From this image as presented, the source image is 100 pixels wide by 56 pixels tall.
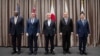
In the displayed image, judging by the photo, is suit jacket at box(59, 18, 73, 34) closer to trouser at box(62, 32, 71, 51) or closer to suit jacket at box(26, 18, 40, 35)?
trouser at box(62, 32, 71, 51)

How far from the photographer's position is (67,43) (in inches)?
369

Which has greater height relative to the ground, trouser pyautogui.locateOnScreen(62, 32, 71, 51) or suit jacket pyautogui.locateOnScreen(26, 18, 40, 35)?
suit jacket pyautogui.locateOnScreen(26, 18, 40, 35)

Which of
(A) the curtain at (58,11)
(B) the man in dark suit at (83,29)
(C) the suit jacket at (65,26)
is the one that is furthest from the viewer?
(A) the curtain at (58,11)

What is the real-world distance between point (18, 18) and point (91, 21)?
11.2 ft

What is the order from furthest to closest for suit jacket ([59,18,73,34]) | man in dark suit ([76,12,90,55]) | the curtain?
the curtain
suit jacket ([59,18,73,34])
man in dark suit ([76,12,90,55])

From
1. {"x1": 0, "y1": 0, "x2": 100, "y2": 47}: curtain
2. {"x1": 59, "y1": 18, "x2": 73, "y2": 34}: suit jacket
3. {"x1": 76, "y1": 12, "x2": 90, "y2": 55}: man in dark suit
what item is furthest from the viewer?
{"x1": 0, "y1": 0, "x2": 100, "y2": 47}: curtain

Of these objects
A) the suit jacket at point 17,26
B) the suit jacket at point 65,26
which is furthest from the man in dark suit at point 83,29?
the suit jacket at point 17,26

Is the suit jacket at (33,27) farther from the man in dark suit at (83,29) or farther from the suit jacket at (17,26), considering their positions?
the man in dark suit at (83,29)

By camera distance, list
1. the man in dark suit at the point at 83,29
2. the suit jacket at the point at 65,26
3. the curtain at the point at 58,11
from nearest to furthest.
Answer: the man in dark suit at the point at 83,29, the suit jacket at the point at 65,26, the curtain at the point at 58,11

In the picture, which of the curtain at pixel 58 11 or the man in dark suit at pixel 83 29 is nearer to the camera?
the man in dark suit at pixel 83 29

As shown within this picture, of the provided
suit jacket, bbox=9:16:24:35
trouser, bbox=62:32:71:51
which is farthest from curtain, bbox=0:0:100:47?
suit jacket, bbox=9:16:24:35

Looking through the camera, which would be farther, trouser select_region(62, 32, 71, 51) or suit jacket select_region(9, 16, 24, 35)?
trouser select_region(62, 32, 71, 51)

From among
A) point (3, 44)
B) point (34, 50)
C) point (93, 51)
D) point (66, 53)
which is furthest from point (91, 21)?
point (3, 44)

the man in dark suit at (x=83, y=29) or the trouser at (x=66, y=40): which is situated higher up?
the man in dark suit at (x=83, y=29)
